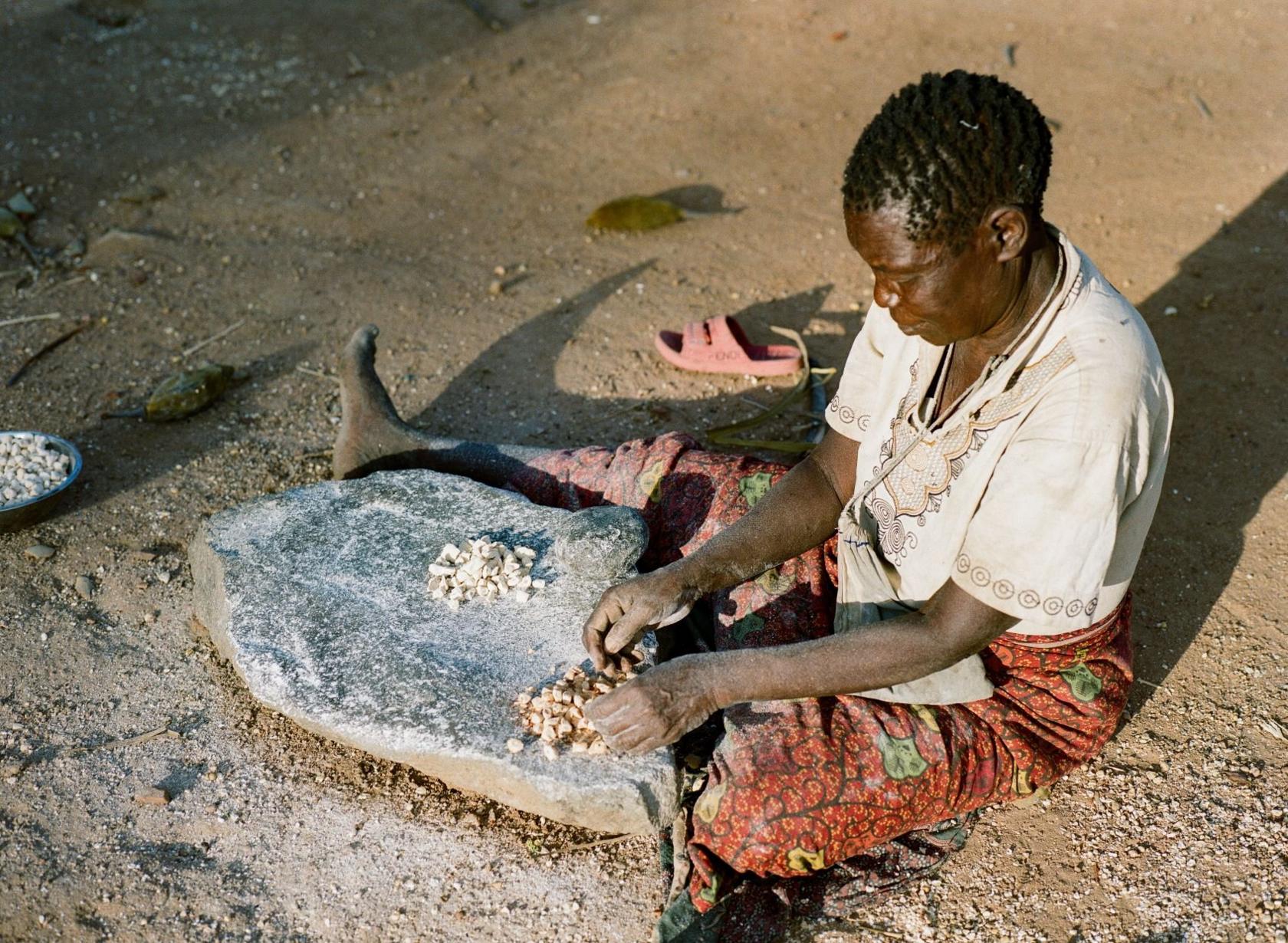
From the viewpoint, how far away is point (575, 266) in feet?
15.6

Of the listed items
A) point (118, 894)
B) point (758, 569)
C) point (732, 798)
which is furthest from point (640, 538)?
point (118, 894)

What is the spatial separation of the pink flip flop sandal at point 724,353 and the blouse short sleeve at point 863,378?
144 centimetres

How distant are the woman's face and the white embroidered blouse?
125 mm

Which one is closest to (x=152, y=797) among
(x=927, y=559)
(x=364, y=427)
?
(x=364, y=427)

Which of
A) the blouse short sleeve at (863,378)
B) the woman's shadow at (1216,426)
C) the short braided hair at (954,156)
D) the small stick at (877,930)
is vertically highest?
the short braided hair at (954,156)

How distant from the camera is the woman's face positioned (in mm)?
1966

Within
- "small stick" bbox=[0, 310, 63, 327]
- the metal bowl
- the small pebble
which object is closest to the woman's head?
the small pebble

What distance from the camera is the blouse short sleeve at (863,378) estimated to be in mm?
2486

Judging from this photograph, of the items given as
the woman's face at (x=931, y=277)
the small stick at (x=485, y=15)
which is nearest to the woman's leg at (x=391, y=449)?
the woman's face at (x=931, y=277)

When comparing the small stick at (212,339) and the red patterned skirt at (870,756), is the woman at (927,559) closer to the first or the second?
the red patterned skirt at (870,756)

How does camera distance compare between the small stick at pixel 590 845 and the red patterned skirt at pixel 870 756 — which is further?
the small stick at pixel 590 845

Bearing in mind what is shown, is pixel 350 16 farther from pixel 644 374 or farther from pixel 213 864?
pixel 213 864

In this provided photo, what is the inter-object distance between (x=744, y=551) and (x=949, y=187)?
0.99 meters

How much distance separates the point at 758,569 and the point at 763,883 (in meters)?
0.69
